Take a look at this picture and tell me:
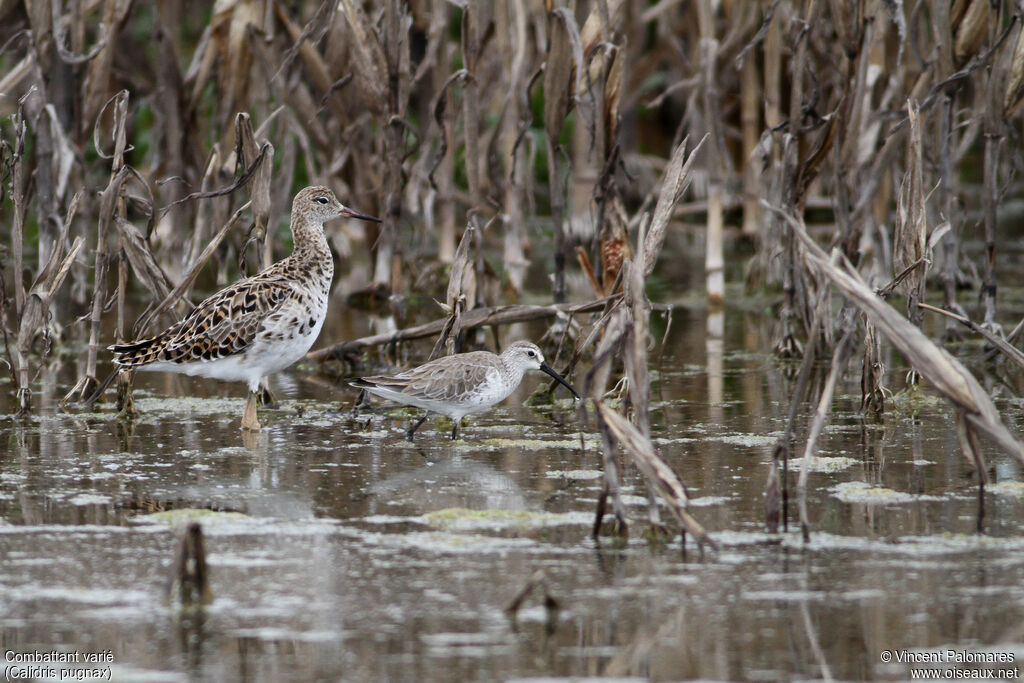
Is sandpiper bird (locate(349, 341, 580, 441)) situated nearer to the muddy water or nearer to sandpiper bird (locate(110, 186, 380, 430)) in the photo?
the muddy water

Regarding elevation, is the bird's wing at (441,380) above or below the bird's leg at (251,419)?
above

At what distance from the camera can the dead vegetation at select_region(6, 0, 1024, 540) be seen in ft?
26.2

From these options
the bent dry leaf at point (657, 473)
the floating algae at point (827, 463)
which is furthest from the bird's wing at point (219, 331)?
the bent dry leaf at point (657, 473)

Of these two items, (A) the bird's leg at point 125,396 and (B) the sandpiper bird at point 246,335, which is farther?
(A) the bird's leg at point 125,396

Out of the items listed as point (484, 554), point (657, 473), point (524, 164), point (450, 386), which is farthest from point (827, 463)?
point (524, 164)

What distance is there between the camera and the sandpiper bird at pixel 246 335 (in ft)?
27.0

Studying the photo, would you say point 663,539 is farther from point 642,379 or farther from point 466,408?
point 466,408

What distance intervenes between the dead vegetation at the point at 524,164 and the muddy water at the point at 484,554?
0.41m

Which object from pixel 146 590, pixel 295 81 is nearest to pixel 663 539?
pixel 146 590

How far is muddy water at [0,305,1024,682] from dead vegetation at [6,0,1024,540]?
0.41 meters

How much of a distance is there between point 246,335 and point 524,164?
435 cm

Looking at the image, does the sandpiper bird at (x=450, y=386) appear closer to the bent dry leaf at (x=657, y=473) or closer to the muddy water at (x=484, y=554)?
the muddy water at (x=484, y=554)

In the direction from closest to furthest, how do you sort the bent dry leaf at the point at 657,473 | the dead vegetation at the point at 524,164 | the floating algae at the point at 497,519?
the bent dry leaf at the point at 657,473 → the floating algae at the point at 497,519 → the dead vegetation at the point at 524,164

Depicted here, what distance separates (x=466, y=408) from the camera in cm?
791
